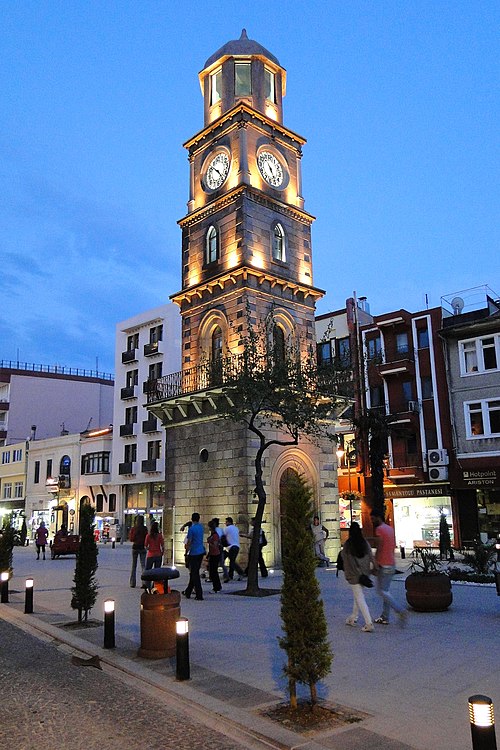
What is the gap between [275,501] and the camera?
2125 centimetres

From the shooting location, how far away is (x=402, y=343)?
115ft

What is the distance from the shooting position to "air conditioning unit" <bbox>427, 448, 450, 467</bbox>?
3172cm

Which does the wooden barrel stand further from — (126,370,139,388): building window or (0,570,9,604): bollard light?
(126,370,139,388): building window

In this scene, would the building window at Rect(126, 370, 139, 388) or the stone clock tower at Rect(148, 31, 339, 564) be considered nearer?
the stone clock tower at Rect(148, 31, 339, 564)

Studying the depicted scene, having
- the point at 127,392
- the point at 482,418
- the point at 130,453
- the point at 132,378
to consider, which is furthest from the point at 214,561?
the point at 132,378

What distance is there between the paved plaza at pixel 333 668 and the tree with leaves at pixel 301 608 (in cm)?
54

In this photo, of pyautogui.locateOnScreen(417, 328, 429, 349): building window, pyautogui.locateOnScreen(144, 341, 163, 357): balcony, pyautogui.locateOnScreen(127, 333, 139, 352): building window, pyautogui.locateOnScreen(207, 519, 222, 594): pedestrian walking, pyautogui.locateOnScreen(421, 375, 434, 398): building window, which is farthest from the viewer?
pyautogui.locateOnScreen(127, 333, 139, 352): building window

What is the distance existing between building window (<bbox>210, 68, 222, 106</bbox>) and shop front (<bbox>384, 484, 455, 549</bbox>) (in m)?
21.7

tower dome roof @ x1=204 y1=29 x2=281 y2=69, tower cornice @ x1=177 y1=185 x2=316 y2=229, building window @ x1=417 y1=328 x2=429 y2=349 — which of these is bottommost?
building window @ x1=417 y1=328 x2=429 y2=349

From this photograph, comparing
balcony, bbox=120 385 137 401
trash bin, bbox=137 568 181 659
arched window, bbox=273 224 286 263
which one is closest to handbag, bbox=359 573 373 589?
trash bin, bbox=137 568 181 659

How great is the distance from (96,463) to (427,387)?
27331mm

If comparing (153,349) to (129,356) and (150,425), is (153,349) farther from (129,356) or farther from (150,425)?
(150,425)

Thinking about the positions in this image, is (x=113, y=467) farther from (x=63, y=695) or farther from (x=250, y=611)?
(x=63, y=695)

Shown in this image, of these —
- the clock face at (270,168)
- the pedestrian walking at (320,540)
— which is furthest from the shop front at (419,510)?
the clock face at (270,168)
